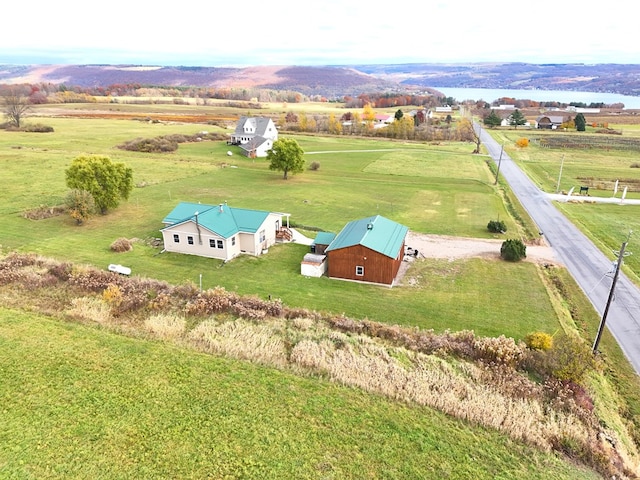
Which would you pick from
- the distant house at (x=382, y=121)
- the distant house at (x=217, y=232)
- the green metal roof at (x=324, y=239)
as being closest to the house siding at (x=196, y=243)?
the distant house at (x=217, y=232)

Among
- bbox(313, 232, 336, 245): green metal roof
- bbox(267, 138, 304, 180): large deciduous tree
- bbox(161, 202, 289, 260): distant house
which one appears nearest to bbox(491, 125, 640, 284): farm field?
bbox(313, 232, 336, 245): green metal roof

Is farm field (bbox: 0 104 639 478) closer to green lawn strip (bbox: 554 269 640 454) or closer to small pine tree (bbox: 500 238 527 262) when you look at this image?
green lawn strip (bbox: 554 269 640 454)

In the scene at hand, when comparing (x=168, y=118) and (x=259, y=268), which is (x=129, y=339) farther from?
(x=168, y=118)

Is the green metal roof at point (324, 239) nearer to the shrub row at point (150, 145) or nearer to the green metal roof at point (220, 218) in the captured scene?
the green metal roof at point (220, 218)

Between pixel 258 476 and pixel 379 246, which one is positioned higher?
pixel 379 246

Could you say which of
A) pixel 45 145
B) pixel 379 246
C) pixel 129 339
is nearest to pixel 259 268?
pixel 379 246

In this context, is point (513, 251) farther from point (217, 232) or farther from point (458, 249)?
point (217, 232)

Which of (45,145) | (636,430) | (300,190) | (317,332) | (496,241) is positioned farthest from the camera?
(45,145)
